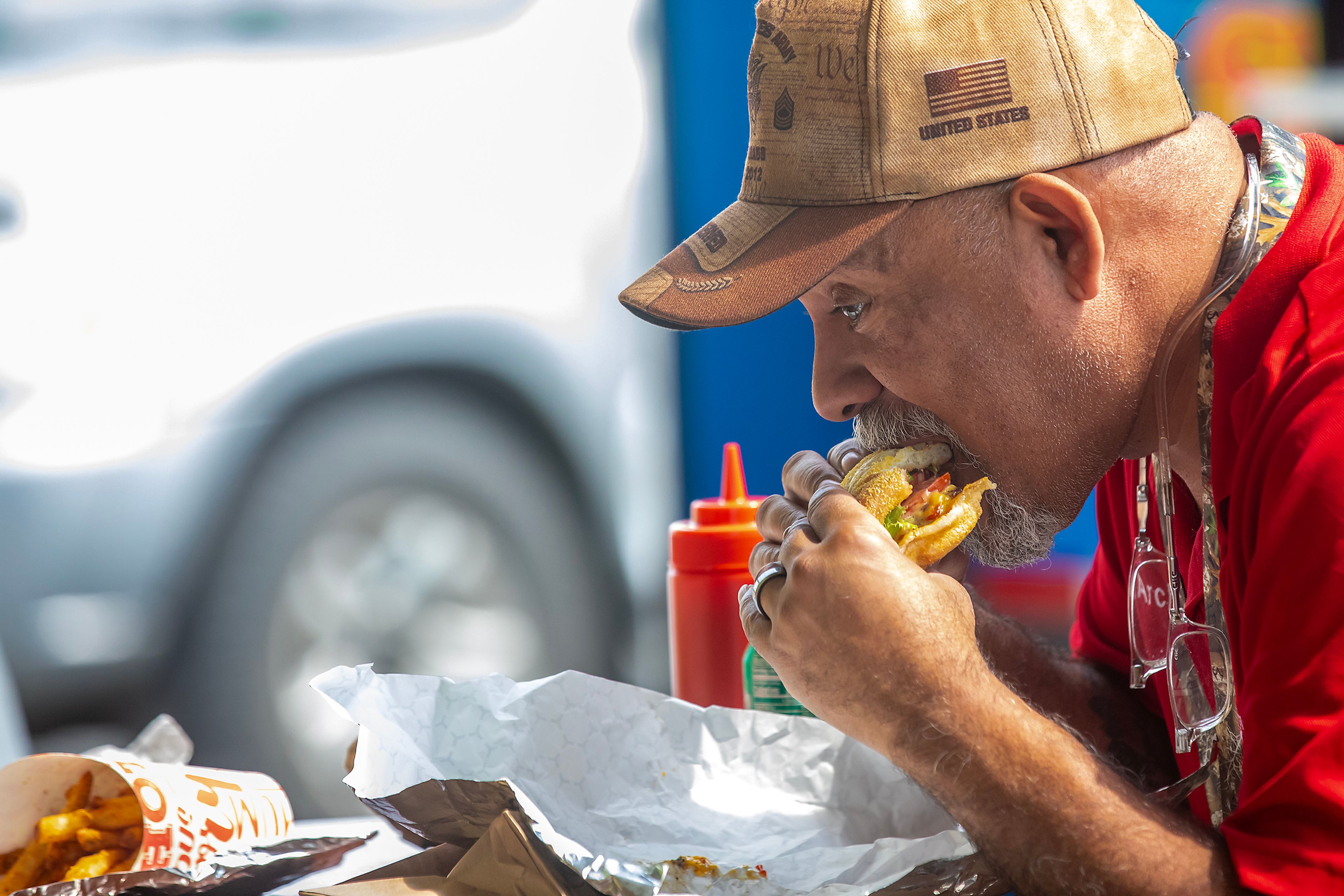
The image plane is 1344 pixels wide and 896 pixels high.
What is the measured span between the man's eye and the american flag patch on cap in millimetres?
229

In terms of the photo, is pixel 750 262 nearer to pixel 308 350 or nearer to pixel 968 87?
pixel 968 87

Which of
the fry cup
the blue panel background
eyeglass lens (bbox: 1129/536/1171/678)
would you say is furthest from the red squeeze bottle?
the blue panel background

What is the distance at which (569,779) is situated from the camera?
128 centimetres

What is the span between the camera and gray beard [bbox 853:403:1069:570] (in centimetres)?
132

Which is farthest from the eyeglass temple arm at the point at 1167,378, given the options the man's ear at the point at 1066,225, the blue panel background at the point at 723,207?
the blue panel background at the point at 723,207

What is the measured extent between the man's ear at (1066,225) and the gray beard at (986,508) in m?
0.23

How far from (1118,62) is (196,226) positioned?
8.02 feet

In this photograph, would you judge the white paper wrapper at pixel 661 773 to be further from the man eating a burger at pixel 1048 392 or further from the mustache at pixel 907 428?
the mustache at pixel 907 428

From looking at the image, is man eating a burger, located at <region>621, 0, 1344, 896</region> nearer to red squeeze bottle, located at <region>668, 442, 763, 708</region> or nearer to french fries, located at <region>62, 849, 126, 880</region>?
red squeeze bottle, located at <region>668, 442, 763, 708</region>

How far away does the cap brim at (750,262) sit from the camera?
1167 millimetres

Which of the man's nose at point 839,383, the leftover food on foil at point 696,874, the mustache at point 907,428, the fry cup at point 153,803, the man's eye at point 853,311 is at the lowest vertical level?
the leftover food on foil at point 696,874

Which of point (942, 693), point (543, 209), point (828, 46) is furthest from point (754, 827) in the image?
point (543, 209)

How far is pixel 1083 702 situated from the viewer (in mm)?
1554

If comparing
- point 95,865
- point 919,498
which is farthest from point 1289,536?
point 95,865
